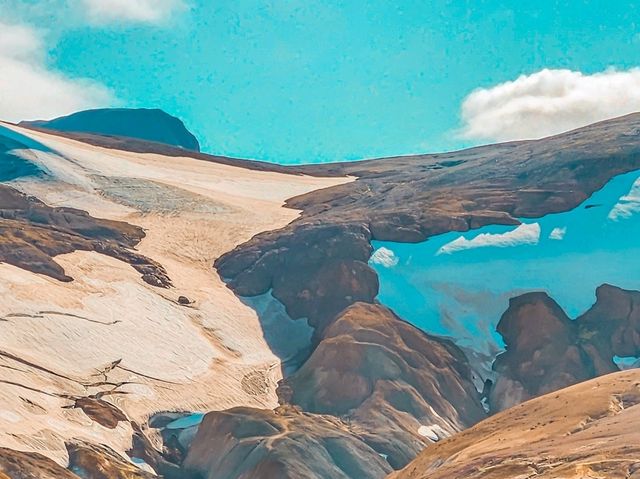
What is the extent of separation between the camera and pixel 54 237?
281ft

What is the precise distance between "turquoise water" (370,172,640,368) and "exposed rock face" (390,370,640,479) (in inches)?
1061

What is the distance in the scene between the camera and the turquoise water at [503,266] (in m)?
78.6

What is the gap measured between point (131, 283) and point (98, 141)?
56.3 metres

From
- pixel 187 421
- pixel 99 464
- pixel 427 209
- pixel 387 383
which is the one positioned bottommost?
pixel 99 464

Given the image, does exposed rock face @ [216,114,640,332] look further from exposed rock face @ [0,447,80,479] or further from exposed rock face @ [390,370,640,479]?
exposed rock face @ [390,370,640,479]

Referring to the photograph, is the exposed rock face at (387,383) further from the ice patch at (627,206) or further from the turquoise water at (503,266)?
the ice patch at (627,206)

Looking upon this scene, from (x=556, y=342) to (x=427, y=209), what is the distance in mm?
21431

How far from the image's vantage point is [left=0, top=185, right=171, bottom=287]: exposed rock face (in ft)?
256

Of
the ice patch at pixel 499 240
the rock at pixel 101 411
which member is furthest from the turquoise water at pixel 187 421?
the ice patch at pixel 499 240

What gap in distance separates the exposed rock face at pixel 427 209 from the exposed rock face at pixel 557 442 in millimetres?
32776

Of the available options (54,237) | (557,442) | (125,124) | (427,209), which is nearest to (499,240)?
(427,209)

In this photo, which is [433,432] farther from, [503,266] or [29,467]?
[29,467]

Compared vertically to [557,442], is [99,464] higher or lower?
lower

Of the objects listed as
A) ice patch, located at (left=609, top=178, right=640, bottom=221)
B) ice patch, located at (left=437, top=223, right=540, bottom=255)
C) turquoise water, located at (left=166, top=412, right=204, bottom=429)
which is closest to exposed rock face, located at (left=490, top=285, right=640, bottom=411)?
ice patch, located at (left=437, top=223, right=540, bottom=255)
